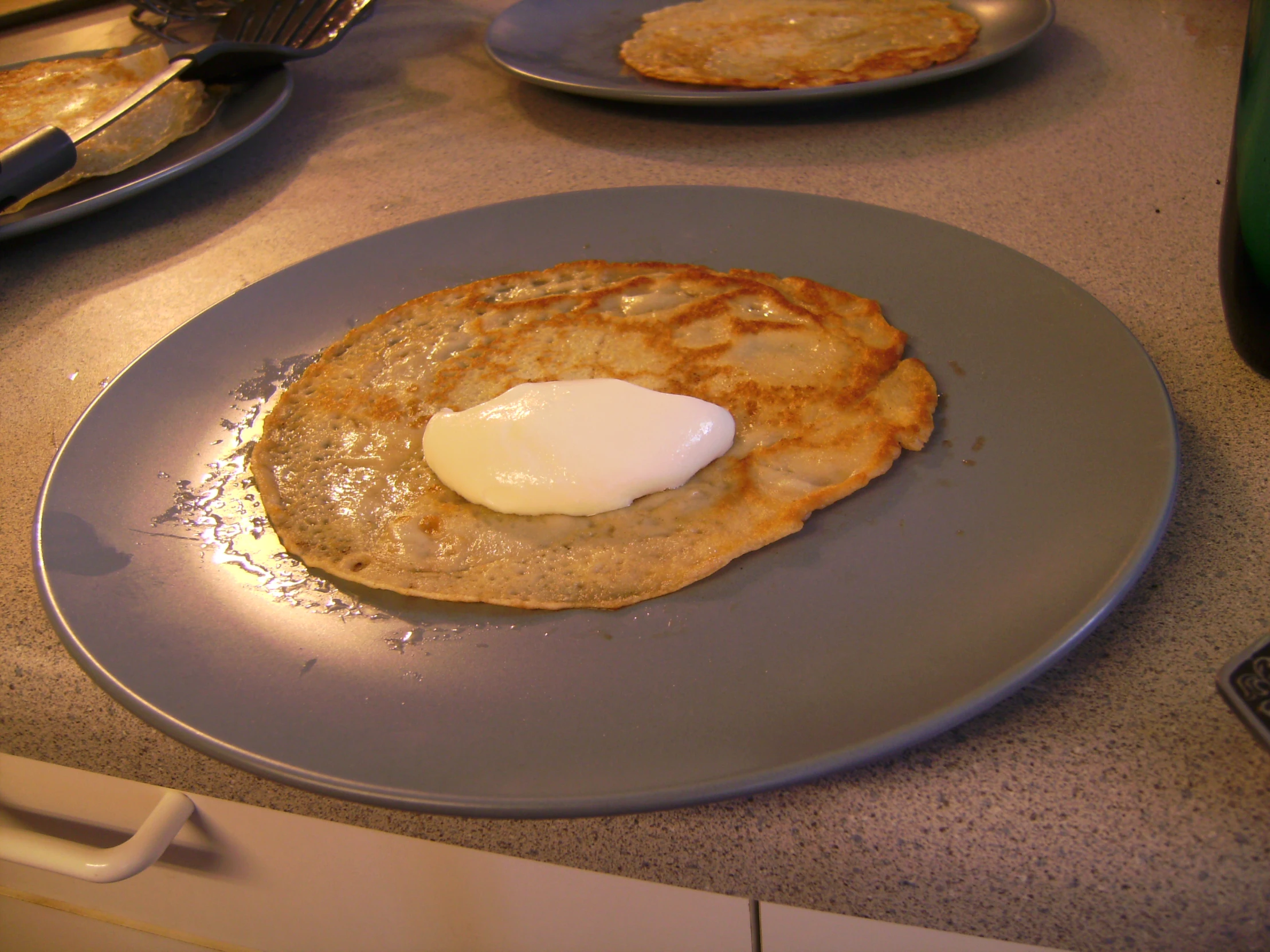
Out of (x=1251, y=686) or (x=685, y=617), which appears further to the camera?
(x=685, y=617)

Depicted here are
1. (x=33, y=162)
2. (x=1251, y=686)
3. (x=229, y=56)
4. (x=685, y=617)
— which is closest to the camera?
(x=1251, y=686)

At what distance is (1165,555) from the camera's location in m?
0.64

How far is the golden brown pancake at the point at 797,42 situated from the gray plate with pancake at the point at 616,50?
0.09 feet

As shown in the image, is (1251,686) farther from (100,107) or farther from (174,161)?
(100,107)

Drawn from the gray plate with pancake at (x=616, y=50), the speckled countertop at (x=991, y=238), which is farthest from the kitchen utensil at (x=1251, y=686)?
the gray plate with pancake at (x=616, y=50)

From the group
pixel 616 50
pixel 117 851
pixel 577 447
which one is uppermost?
pixel 616 50

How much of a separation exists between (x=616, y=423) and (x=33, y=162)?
38.2 inches

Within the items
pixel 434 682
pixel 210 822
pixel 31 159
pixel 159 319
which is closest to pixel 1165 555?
pixel 434 682

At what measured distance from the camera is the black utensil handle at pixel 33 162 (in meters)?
1.16

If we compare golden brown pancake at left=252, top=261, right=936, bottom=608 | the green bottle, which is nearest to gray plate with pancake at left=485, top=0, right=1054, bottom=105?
golden brown pancake at left=252, top=261, right=936, bottom=608

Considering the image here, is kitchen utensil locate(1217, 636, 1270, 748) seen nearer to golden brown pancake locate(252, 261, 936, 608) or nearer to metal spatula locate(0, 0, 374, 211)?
golden brown pancake locate(252, 261, 936, 608)

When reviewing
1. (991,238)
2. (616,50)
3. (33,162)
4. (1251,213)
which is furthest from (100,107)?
(1251,213)

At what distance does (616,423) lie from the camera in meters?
0.75

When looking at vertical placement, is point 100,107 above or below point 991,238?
above
